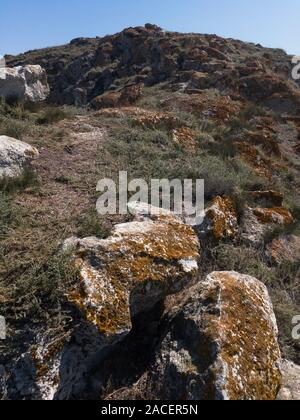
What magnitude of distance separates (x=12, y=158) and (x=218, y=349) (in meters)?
4.48

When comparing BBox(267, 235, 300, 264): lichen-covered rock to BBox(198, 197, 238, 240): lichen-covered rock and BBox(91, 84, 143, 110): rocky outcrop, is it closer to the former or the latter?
BBox(198, 197, 238, 240): lichen-covered rock

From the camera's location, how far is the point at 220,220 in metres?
6.19

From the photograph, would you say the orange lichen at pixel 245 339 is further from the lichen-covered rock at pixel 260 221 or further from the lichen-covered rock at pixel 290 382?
the lichen-covered rock at pixel 260 221

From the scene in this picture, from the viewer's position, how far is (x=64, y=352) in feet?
11.2

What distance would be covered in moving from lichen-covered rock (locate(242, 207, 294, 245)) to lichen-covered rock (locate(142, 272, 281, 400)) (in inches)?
95.5

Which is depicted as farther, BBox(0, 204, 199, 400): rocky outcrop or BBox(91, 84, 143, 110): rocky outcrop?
BBox(91, 84, 143, 110): rocky outcrop

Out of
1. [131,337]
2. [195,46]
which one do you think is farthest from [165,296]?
[195,46]

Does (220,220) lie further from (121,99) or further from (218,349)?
(121,99)

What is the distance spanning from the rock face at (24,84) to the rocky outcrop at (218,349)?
7.75 metres

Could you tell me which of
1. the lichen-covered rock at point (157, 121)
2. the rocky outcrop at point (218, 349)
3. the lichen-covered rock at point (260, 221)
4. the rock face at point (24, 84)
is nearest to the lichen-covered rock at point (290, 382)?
the rocky outcrop at point (218, 349)

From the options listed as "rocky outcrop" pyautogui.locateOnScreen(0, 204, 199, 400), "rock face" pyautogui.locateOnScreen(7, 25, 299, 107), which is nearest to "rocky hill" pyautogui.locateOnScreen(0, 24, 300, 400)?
"rocky outcrop" pyautogui.locateOnScreen(0, 204, 199, 400)

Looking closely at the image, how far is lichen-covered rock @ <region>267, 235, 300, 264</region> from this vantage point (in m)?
6.40

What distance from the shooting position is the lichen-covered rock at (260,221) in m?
6.62

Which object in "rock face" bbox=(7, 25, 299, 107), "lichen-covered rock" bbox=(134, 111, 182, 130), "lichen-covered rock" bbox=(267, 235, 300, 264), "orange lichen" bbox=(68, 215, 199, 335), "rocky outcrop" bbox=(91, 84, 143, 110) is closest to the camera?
"orange lichen" bbox=(68, 215, 199, 335)
